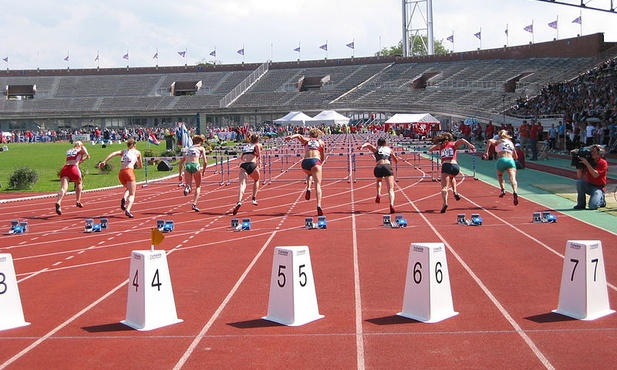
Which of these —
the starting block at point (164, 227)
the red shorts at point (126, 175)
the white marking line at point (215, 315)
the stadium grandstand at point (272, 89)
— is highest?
the stadium grandstand at point (272, 89)

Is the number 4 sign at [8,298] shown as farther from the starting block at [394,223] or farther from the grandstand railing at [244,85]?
the grandstand railing at [244,85]

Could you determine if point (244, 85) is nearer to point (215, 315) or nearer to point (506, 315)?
point (215, 315)

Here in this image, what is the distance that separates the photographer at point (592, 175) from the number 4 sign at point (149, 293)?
11.1 meters

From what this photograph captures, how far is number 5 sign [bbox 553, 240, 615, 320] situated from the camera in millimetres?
7988

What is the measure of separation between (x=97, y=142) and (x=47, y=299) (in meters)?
65.2

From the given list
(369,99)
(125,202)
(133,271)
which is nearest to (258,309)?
(133,271)

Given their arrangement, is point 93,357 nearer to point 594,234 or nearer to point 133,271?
point 133,271

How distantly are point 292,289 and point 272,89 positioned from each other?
8808 cm

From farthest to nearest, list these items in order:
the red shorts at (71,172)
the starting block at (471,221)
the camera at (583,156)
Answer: the red shorts at (71,172) < the camera at (583,156) < the starting block at (471,221)

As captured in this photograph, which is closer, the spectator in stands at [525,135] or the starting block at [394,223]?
the starting block at [394,223]

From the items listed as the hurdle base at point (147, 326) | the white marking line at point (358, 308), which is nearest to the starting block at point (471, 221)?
the white marking line at point (358, 308)

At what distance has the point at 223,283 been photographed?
405 inches

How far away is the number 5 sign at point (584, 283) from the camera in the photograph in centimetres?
799

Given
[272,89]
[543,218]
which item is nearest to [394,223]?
[543,218]
